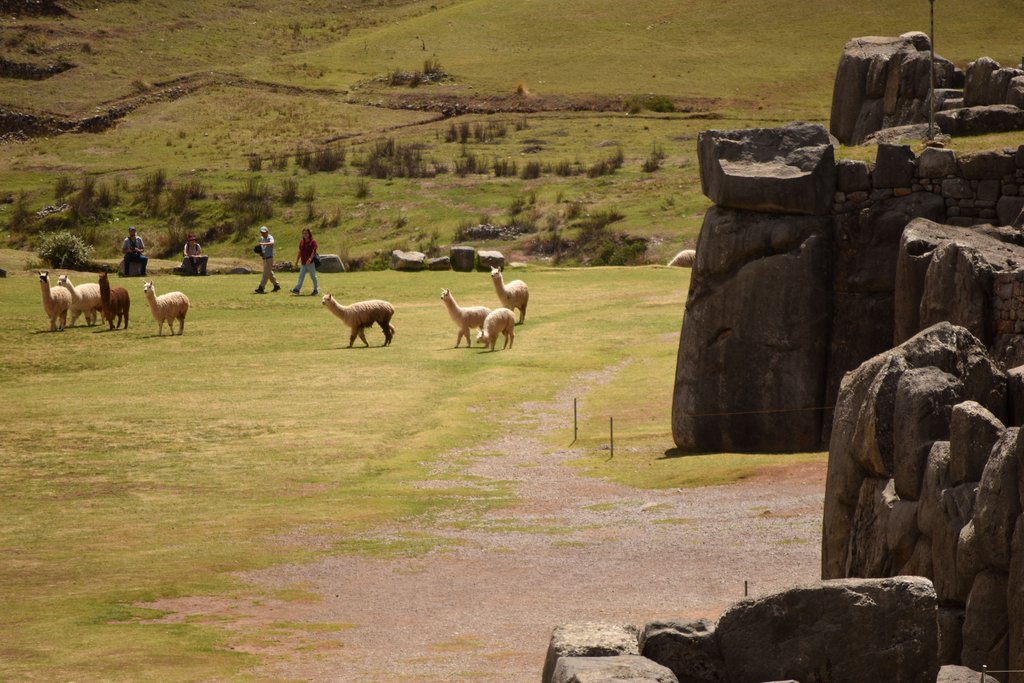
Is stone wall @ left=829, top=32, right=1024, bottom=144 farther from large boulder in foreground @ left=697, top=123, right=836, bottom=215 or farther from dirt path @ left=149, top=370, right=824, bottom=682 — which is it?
dirt path @ left=149, top=370, right=824, bottom=682

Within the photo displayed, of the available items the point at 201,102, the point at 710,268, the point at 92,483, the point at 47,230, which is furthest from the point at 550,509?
the point at 201,102

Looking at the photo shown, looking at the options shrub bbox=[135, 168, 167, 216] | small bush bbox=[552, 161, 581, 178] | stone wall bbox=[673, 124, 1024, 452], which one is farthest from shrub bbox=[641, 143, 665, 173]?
stone wall bbox=[673, 124, 1024, 452]

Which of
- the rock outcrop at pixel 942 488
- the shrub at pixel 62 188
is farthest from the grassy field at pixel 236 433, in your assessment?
the shrub at pixel 62 188

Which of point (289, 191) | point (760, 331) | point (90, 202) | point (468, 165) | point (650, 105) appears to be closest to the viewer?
point (760, 331)

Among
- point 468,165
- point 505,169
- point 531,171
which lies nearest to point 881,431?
point 531,171

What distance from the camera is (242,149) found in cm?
7994

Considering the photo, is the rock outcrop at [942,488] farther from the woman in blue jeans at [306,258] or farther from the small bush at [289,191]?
the small bush at [289,191]

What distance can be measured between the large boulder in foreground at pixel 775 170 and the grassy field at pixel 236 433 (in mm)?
4278

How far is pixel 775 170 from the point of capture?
24.7m

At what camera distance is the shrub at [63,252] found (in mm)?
49219

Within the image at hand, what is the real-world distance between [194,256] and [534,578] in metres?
33.5

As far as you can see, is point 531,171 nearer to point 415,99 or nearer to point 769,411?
point 415,99

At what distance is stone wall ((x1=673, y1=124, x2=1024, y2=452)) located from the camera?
80.7 ft

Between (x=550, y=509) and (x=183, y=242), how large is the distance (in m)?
41.8
